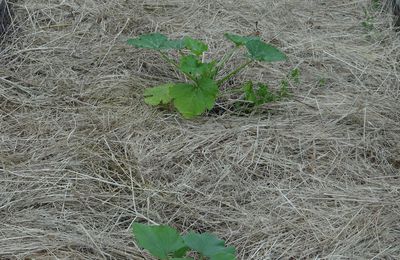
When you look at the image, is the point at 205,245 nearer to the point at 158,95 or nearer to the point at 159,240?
the point at 159,240

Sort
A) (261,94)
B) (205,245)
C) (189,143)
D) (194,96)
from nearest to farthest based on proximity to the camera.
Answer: (205,245), (189,143), (194,96), (261,94)

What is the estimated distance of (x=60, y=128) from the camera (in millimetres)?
2648

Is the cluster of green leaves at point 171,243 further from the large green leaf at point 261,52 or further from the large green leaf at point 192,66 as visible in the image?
the large green leaf at point 261,52

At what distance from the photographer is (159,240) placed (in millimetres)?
1817

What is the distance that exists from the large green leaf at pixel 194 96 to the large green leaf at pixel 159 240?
91cm

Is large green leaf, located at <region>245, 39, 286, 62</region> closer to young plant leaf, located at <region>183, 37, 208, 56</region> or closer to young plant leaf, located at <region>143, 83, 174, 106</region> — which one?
young plant leaf, located at <region>183, 37, 208, 56</region>

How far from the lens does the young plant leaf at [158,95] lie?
2.76 meters

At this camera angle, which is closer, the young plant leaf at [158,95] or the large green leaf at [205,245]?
the large green leaf at [205,245]

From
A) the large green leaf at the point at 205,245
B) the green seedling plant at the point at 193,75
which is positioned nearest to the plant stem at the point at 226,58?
the green seedling plant at the point at 193,75

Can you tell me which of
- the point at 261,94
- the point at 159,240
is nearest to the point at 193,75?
the point at 261,94

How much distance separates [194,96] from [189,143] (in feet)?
0.74

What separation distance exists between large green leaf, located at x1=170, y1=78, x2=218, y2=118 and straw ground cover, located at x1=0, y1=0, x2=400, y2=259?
7 centimetres

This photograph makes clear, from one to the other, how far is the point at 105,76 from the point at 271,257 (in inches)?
50.5

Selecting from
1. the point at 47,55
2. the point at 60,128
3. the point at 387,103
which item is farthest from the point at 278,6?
the point at 60,128
